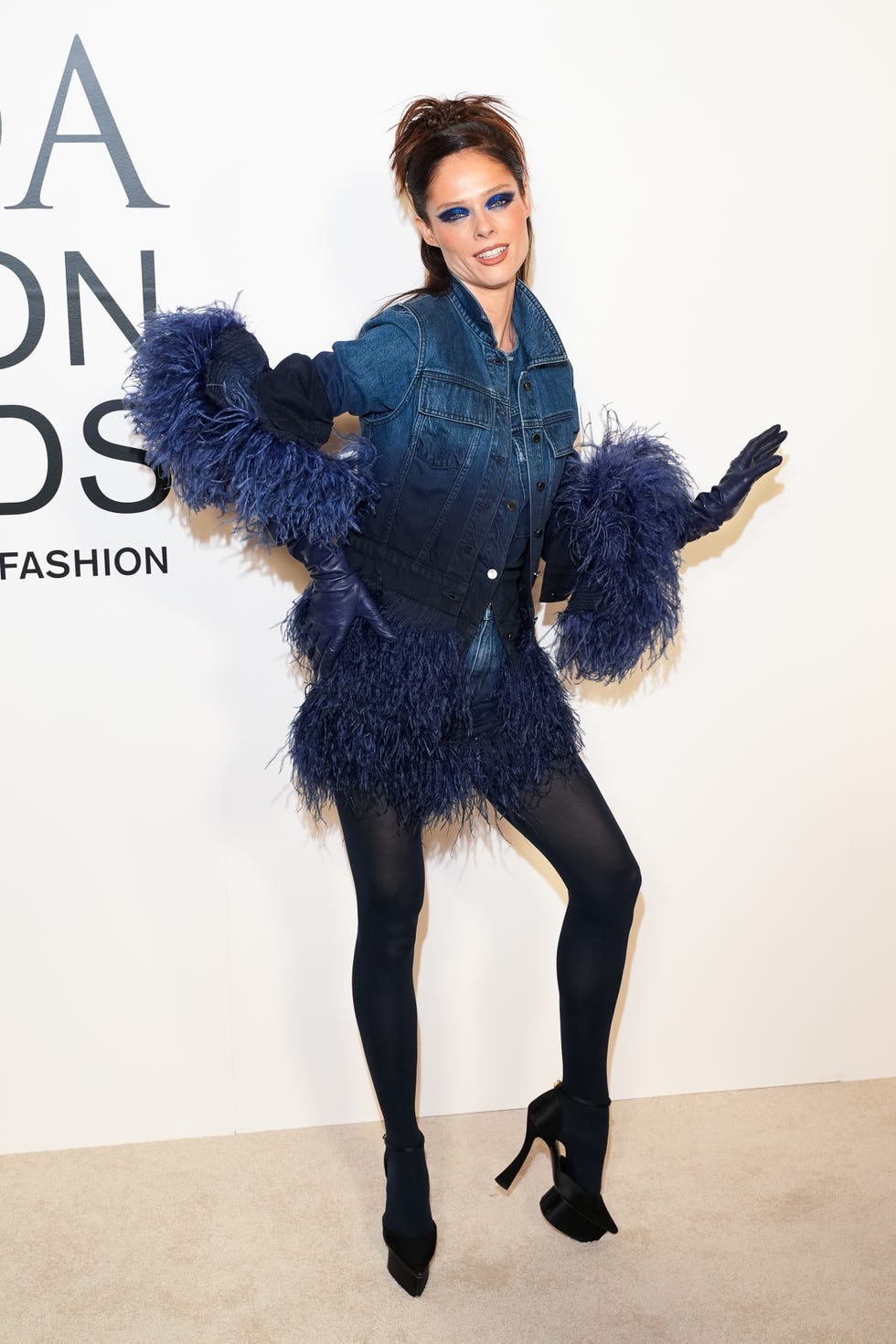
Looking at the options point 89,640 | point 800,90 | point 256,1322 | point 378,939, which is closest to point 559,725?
point 378,939

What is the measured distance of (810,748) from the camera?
97.7 inches

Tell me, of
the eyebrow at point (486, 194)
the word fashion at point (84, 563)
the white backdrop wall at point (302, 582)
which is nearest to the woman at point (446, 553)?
the eyebrow at point (486, 194)

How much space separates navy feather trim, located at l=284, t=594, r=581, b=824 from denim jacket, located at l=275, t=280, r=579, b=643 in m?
0.08

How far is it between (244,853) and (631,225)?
1.39 meters

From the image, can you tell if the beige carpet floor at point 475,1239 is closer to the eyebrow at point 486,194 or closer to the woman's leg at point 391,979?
the woman's leg at point 391,979

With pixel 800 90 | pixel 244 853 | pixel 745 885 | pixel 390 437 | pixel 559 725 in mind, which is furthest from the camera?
pixel 745 885

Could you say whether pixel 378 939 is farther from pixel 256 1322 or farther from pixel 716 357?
pixel 716 357

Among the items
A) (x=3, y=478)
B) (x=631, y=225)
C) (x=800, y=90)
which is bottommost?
(x=3, y=478)

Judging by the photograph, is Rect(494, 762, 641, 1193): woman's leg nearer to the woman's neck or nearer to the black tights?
the black tights

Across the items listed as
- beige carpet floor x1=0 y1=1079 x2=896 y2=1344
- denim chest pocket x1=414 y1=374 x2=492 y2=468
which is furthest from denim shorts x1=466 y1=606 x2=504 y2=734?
beige carpet floor x1=0 y1=1079 x2=896 y2=1344

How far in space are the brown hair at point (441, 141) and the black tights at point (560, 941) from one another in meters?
0.89

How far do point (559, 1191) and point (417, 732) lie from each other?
0.87 meters

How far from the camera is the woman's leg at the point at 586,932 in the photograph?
6.57 ft

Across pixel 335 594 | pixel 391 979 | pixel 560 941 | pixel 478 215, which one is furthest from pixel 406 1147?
pixel 478 215
